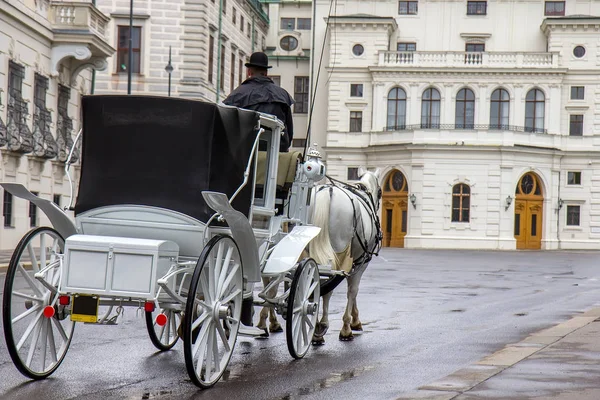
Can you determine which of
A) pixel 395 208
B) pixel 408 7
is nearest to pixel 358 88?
pixel 408 7

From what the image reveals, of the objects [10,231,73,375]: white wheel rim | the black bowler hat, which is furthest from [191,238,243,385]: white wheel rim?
the black bowler hat

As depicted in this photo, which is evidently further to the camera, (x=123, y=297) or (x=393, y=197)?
(x=393, y=197)

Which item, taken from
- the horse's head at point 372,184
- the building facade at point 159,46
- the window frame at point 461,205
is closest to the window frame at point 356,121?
the window frame at point 461,205

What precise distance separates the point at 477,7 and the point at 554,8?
15.4ft

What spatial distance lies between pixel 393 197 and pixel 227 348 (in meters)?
54.8

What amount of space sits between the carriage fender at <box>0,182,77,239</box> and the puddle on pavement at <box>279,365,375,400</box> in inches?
88.6

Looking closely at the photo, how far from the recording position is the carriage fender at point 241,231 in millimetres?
7836

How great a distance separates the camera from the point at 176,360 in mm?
9508

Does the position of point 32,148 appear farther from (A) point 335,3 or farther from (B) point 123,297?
(A) point 335,3

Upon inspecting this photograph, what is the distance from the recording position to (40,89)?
111 ft

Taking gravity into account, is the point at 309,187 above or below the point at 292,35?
below

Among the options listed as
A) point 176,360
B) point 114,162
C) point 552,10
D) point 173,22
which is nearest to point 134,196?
point 114,162

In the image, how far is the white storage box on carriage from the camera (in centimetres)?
771

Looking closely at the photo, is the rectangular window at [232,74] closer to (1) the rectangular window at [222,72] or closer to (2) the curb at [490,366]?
(1) the rectangular window at [222,72]
